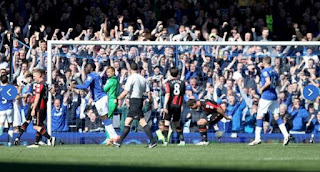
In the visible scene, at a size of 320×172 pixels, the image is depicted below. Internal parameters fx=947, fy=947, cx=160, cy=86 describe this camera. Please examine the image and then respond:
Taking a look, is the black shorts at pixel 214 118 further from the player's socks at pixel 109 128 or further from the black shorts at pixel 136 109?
the black shorts at pixel 136 109

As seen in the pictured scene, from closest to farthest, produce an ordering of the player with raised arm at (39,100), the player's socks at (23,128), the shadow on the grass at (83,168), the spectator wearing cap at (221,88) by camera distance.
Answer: the shadow on the grass at (83,168) → the player with raised arm at (39,100) → the player's socks at (23,128) → the spectator wearing cap at (221,88)

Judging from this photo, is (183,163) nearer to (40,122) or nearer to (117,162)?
(117,162)

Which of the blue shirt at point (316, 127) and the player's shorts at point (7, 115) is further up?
the player's shorts at point (7, 115)

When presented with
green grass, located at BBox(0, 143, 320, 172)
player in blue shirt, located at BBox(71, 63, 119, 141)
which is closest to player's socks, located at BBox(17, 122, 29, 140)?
player in blue shirt, located at BBox(71, 63, 119, 141)

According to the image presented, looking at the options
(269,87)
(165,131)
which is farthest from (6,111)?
(269,87)

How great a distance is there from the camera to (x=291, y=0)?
30578 mm

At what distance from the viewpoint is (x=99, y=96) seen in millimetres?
22438

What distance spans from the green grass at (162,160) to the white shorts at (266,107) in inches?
→ 116

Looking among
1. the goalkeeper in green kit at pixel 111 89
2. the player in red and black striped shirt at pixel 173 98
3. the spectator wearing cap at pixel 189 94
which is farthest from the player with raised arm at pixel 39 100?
the spectator wearing cap at pixel 189 94

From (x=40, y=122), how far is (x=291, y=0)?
1229cm

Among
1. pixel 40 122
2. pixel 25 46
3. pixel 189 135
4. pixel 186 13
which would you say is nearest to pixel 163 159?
pixel 40 122

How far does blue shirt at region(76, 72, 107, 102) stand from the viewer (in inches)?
872

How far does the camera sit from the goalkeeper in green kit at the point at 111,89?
72.7 feet

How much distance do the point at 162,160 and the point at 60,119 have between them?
28.1 ft
